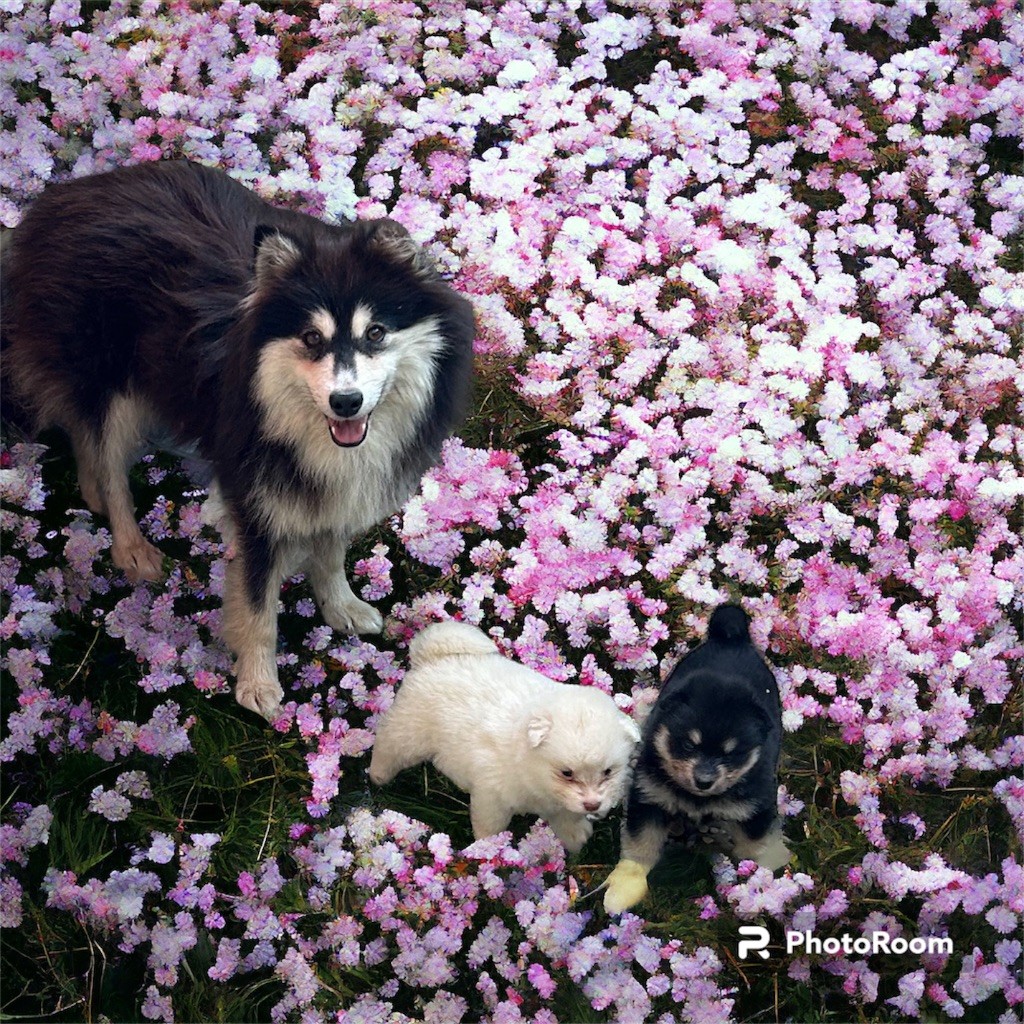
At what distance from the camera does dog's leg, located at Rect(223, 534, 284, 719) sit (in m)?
4.94

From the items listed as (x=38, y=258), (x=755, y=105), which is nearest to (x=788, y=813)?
(x=38, y=258)

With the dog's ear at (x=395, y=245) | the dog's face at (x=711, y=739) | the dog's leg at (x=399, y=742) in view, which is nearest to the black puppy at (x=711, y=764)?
the dog's face at (x=711, y=739)

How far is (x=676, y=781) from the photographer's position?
14.1 feet

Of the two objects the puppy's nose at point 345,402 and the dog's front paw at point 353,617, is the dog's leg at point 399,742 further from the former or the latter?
the puppy's nose at point 345,402

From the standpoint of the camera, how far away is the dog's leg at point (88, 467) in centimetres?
535

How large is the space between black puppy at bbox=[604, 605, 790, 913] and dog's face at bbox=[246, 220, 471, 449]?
50.2 inches

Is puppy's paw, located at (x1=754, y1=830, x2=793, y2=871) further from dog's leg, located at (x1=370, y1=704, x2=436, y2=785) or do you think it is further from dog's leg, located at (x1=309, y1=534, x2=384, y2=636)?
dog's leg, located at (x1=309, y1=534, x2=384, y2=636)

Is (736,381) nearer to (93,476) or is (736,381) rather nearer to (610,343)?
(610,343)

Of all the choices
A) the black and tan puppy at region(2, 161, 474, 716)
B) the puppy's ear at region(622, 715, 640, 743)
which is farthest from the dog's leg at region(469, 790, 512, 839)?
the black and tan puppy at region(2, 161, 474, 716)

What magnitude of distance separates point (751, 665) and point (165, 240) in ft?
8.04

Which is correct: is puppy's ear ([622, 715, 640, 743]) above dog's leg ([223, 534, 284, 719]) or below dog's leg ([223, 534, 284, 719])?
above

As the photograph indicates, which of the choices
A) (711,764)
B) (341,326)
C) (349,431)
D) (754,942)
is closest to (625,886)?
(754,942)

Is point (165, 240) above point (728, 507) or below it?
above

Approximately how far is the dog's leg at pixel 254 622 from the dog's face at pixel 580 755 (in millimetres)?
1182
